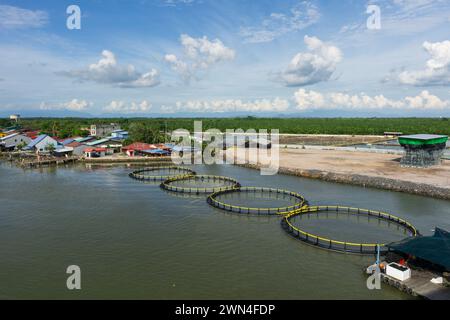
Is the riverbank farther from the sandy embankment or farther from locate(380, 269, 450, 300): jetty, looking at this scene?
locate(380, 269, 450, 300): jetty

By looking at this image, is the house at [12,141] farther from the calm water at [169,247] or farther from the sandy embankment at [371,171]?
the sandy embankment at [371,171]

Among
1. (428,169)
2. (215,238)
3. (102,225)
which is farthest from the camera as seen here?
(428,169)

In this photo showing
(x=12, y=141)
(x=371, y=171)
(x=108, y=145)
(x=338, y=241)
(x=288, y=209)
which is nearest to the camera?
(x=338, y=241)

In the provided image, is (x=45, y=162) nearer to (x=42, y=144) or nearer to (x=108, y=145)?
(x=42, y=144)

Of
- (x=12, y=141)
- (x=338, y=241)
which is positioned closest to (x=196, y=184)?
(x=338, y=241)

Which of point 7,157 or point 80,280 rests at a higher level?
point 7,157

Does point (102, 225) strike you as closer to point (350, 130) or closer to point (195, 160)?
point (195, 160)
